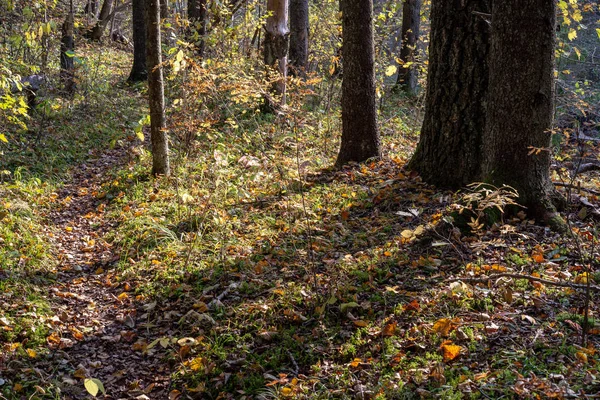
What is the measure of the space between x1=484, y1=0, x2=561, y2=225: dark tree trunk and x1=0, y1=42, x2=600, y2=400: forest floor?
0.26 meters

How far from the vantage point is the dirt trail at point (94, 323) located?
13.0 ft

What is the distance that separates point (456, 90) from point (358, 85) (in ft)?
6.11

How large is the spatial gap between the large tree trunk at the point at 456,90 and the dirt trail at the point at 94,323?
3.94 meters

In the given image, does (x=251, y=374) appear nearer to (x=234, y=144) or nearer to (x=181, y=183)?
(x=181, y=183)

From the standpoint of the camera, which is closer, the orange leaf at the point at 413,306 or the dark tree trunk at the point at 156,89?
the orange leaf at the point at 413,306

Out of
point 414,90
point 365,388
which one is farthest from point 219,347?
point 414,90

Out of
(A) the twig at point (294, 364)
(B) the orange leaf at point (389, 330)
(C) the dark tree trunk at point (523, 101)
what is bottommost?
(A) the twig at point (294, 364)

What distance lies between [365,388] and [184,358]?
5.05 ft

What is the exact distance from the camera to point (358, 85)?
25.0 feet

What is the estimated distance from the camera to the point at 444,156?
636cm

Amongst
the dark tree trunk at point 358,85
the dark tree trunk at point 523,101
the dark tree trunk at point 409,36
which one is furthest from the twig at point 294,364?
the dark tree trunk at point 409,36

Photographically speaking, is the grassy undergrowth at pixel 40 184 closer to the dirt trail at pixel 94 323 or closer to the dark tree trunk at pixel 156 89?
the dirt trail at pixel 94 323

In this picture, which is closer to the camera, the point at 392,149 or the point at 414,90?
the point at 392,149

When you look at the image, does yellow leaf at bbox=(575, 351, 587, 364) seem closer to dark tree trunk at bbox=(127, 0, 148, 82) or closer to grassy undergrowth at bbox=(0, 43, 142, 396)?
grassy undergrowth at bbox=(0, 43, 142, 396)
